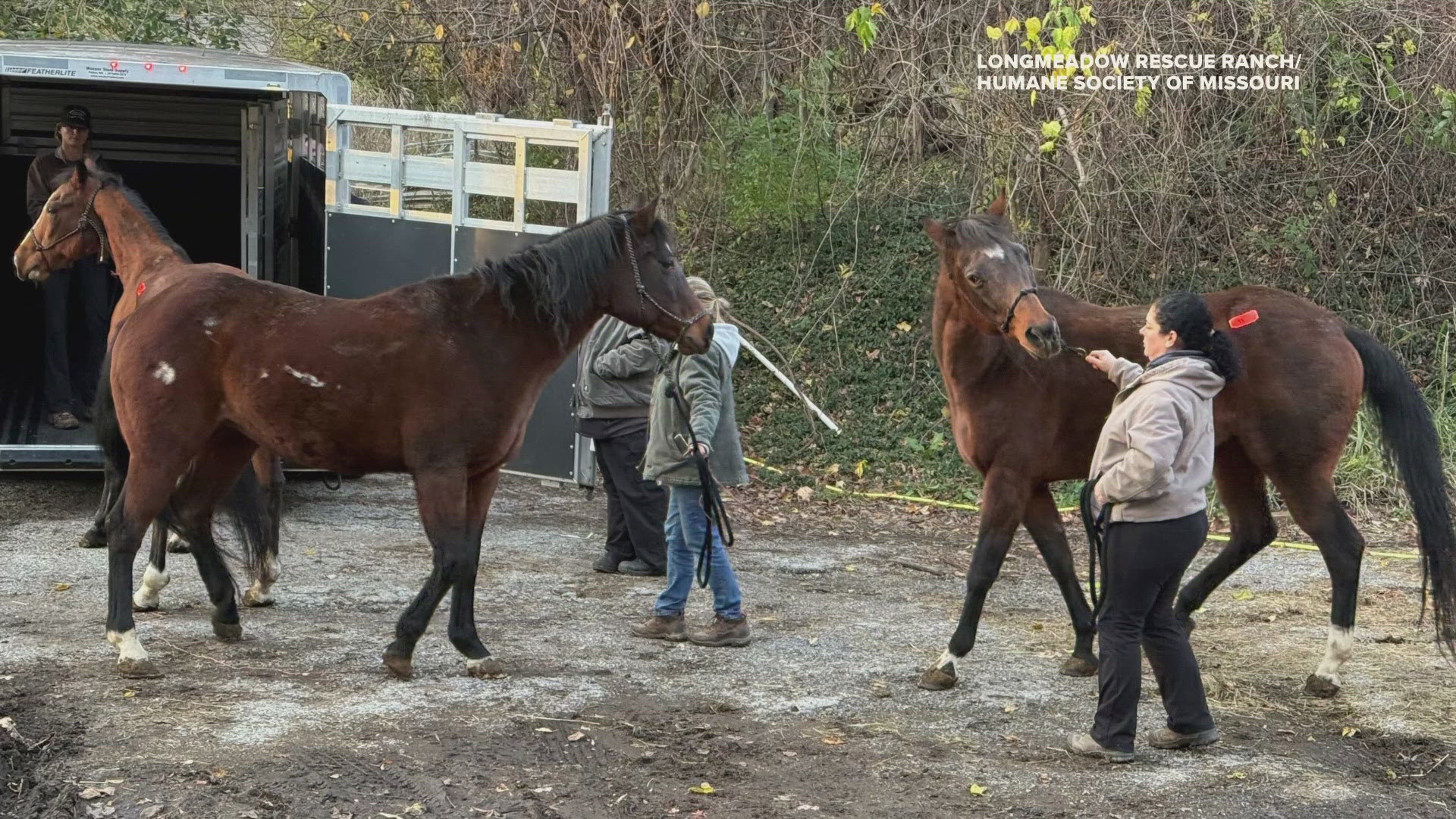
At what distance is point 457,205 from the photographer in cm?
831

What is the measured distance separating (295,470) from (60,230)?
246 centimetres

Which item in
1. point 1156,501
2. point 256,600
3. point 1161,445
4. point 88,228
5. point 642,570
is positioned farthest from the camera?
point 642,570

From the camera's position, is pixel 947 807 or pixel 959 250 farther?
pixel 959 250

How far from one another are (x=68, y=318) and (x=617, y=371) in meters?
4.65

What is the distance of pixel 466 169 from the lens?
8281mm

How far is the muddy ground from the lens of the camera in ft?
14.7

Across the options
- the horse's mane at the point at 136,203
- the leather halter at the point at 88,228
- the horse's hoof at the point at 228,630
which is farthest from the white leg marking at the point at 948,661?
the leather halter at the point at 88,228

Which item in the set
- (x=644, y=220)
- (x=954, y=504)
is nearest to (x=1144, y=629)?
(x=644, y=220)

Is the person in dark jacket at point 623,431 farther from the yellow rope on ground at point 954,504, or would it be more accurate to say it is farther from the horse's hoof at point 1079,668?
the yellow rope on ground at point 954,504

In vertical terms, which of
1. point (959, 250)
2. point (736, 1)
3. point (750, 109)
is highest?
point (736, 1)

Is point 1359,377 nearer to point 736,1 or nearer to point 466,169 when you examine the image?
point 466,169

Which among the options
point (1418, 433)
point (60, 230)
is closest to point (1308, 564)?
point (1418, 433)

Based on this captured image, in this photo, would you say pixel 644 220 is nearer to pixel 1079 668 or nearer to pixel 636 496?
pixel 636 496

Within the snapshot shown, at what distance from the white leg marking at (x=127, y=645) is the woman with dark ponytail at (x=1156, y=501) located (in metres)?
3.54
